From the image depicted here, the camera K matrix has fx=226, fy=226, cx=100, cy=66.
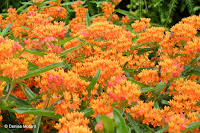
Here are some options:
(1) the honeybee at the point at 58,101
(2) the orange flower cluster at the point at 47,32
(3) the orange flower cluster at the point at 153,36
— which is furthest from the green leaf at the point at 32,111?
(3) the orange flower cluster at the point at 153,36

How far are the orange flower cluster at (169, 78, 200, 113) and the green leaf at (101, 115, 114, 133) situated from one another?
0.54 m

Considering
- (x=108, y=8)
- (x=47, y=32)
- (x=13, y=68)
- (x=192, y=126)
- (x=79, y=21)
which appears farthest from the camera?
(x=108, y=8)

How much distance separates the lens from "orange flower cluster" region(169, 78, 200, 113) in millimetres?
1444

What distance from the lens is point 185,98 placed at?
4.83ft

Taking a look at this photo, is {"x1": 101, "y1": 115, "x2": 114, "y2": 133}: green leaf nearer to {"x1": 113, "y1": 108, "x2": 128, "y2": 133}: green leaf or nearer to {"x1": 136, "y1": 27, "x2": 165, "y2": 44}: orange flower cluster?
{"x1": 113, "y1": 108, "x2": 128, "y2": 133}: green leaf

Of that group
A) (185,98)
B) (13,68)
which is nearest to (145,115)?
(185,98)

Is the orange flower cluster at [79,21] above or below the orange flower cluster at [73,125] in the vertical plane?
above

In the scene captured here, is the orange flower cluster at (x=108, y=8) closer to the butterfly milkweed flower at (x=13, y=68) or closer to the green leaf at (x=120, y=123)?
the butterfly milkweed flower at (x=13, y=68)

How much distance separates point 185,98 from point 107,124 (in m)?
0.65

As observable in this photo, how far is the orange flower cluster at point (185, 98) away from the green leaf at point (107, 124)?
0.54 meters

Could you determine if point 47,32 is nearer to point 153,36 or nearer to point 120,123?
point 153,36

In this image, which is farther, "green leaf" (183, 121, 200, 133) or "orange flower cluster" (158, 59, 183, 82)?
"orange flower cluster" (158, 59, 183, 82)

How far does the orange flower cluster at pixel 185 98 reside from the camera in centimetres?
144

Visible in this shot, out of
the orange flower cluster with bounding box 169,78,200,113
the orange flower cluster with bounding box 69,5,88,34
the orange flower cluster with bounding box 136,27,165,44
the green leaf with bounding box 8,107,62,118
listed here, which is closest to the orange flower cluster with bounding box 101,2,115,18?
the orange flower cluster with bounding box 69,5,88,34
